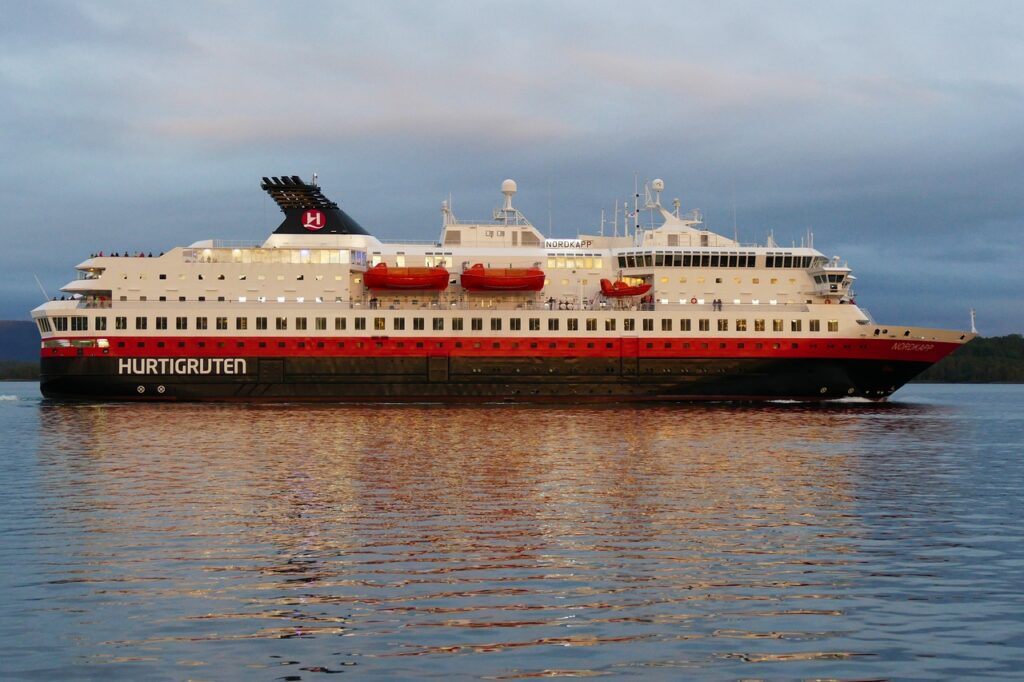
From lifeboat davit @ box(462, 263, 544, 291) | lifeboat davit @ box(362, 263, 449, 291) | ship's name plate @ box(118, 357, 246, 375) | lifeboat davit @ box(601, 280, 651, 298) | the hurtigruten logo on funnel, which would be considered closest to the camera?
ship's name plate @ box(118, 357, 246, 375)

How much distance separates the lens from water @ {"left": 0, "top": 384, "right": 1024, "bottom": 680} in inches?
466

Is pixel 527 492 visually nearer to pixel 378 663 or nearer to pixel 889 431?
pixel 378 663

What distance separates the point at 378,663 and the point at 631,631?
3.25m

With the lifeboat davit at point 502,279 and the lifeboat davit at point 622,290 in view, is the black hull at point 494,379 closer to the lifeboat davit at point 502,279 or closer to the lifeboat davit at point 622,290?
the lifeboat davit at point 622,290

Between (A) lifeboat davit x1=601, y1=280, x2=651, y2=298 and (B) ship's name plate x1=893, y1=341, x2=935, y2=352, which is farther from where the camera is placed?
(A) lifeboat davit x1=601, y1=280, x2=651, y2=298

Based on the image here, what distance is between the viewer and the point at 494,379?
63.9m

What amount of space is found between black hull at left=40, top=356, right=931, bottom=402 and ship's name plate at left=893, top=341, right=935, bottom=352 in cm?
96

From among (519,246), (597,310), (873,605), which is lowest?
(873,605)

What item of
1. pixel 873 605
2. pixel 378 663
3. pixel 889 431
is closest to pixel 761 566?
pixel 873 605

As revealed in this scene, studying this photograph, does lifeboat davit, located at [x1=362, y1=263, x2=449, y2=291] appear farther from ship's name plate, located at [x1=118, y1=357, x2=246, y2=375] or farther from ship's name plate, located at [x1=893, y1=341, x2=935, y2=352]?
ship's name plate, located at [x1=893, y1=341, x2=935, y2=352]

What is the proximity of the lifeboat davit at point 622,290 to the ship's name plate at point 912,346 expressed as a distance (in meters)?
15.9

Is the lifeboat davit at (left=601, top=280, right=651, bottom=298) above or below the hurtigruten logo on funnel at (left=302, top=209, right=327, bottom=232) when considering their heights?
below

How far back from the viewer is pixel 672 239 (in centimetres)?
6875

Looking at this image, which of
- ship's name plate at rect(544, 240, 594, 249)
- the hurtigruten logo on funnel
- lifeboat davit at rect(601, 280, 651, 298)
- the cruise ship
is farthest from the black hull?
ship's name plate at rect(544, 240, 594, 249)
